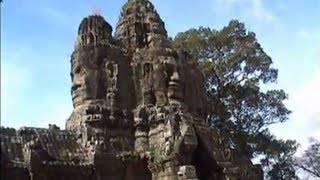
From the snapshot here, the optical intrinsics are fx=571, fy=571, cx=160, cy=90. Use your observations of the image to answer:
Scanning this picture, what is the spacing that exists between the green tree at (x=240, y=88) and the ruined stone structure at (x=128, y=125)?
240 inches

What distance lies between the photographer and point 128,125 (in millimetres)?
21312

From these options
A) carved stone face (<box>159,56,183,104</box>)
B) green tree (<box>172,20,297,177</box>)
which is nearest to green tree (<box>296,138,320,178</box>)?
green tree (<box>172,20,297,177</box>)

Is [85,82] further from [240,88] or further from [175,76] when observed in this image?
[240,88]

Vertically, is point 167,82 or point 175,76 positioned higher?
point 175,76

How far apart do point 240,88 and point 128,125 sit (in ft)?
35.6

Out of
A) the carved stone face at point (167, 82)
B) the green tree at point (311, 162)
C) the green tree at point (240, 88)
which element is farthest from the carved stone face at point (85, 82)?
the green tree at point (311, 162)

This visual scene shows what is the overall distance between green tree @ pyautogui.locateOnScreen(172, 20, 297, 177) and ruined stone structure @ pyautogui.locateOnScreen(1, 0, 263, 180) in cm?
610

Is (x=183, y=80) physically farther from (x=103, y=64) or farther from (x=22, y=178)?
(x=22, y=178)

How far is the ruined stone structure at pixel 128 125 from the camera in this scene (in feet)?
62.5

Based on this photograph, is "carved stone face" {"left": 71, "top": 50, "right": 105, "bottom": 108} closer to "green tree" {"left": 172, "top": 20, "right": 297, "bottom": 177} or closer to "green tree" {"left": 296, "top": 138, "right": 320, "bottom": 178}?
"green tree" {"left": 172, "top": 20, "right": 297, "bottom": 177}

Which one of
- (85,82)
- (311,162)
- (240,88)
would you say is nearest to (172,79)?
(85,82)

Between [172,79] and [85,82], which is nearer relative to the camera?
[85,82]

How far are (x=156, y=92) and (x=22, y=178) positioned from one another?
6486 mm

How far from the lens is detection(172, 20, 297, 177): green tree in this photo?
30312mm
